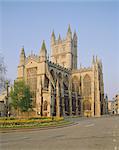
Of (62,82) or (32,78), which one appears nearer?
(32,78)

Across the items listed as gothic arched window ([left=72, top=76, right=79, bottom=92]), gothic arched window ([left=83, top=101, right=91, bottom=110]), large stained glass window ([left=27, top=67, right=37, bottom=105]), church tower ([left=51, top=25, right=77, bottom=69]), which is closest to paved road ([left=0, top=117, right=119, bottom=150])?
large stained glass window ([left=27, top=67, right=37, bottom=105])

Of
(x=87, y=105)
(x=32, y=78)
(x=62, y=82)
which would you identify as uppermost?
(x=32, y=78)

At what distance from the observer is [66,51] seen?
98.6m

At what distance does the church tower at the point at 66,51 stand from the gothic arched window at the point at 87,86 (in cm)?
1296

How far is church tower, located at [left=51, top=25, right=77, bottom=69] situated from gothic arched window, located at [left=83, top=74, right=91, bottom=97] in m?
13.0

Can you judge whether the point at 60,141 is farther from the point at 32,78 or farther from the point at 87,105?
the point at 87,105

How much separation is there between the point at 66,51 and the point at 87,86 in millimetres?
21950

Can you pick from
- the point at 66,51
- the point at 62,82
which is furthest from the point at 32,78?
the point at 66,51

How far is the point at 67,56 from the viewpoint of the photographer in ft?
318

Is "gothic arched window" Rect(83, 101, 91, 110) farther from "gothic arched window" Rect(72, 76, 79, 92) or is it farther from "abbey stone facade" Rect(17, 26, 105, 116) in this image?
"gothic arched window" Rect(72, 76, 79, 92)

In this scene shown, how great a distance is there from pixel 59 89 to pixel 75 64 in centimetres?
3667

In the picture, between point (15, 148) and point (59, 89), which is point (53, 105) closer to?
point (59, 89)

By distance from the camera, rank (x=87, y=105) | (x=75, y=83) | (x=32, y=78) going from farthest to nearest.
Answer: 1. (x=75, y=83)
2. (x=87, y=105)
3. (x=32, y=78)

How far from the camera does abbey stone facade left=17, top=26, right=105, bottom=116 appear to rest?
2469 inches
